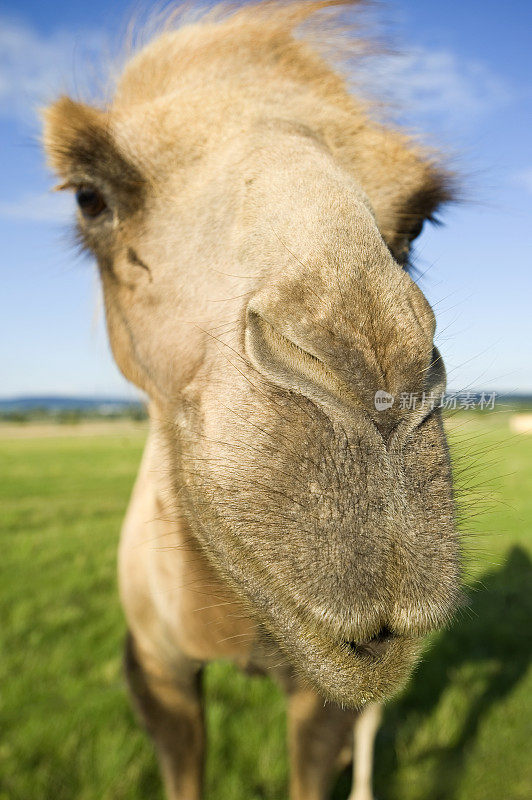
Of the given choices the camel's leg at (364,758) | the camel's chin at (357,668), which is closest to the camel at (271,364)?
the camel's chin at (357,668)

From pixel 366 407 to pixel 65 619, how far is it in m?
6.03

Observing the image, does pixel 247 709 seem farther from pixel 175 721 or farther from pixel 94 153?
pixel 94 153

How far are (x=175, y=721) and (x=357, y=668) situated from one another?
78.8 inches

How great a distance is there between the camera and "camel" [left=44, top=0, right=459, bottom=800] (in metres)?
1.35

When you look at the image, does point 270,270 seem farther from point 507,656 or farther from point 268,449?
point 507,656

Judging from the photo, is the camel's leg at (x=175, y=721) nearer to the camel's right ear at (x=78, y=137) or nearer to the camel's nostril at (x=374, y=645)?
the camel's nostril at (x=374, y=645)

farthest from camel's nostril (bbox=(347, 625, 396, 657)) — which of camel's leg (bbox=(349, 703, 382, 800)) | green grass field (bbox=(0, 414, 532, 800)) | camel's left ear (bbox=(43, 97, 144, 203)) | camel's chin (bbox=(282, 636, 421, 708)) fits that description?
camel's leg (bbox=(349, 703, 382, 800))

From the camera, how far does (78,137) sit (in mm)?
2221

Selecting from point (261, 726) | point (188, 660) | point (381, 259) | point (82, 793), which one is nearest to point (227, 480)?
point (381, 259)

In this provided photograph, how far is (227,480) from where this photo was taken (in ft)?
5.04

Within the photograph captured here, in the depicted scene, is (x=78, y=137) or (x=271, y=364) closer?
(x=271, y=364)

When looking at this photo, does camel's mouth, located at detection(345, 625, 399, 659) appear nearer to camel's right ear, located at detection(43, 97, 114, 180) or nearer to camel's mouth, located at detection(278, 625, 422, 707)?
camel's mouth, located at detection(278, 625, 422, 707)

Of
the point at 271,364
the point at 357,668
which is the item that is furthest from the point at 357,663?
the point at 271,364

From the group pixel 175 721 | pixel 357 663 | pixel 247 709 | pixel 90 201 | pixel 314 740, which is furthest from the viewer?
pixel 247 709
